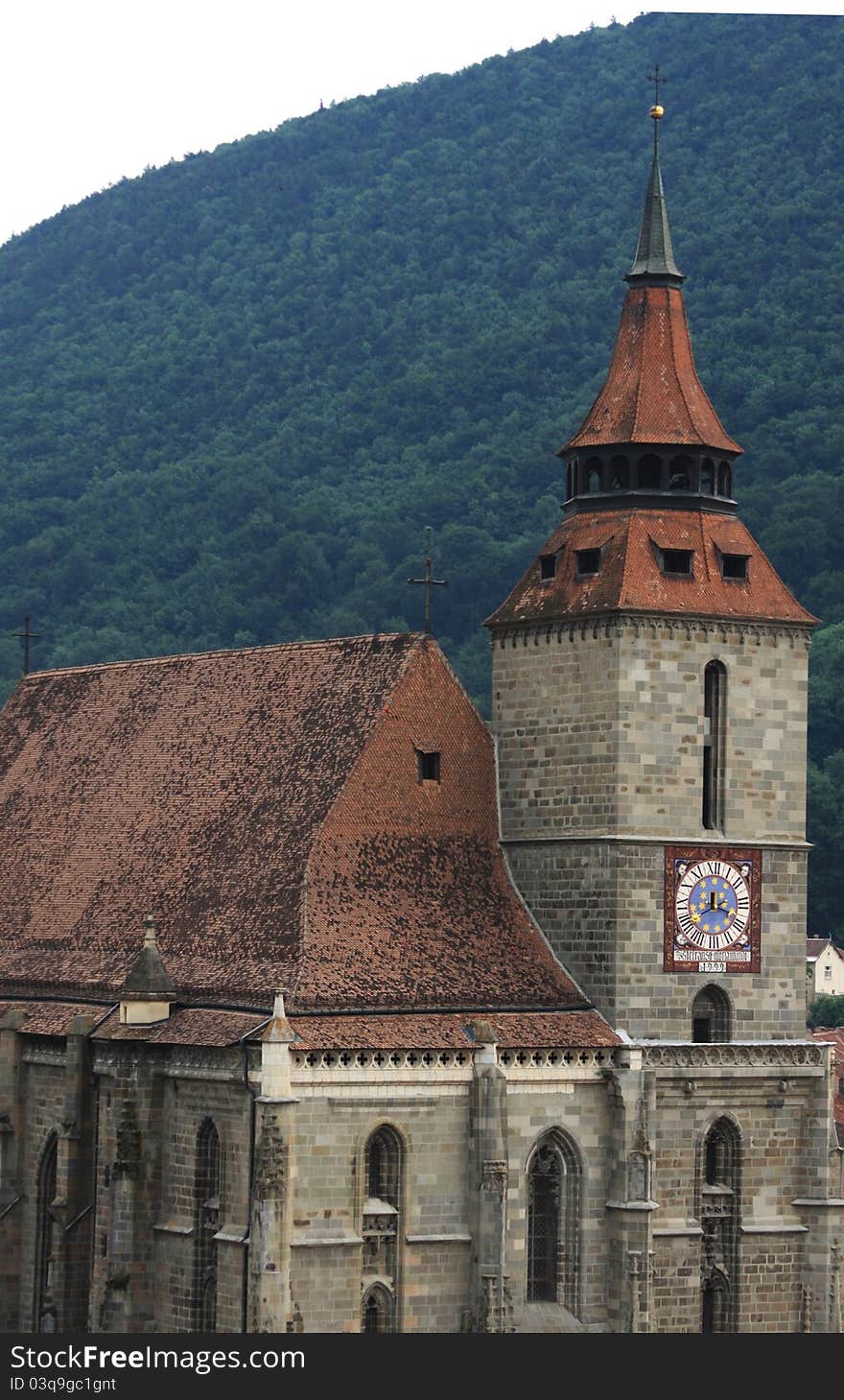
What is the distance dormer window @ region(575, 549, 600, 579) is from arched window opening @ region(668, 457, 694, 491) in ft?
7.14

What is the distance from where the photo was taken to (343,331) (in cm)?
19238

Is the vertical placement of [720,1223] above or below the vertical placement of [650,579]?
below

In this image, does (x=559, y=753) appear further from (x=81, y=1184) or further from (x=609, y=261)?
(x=609, y=261)

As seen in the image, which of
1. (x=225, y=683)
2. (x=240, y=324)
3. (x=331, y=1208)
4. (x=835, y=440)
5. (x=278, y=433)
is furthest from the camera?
(x=240, y=324)

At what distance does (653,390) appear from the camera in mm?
71125

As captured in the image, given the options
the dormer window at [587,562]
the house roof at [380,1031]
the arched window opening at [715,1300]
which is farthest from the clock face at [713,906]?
the arched window opening at [715,1300]

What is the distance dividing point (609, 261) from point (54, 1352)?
143374 mm

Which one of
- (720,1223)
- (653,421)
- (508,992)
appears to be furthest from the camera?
(653,421)

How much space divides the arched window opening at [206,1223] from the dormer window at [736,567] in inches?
606

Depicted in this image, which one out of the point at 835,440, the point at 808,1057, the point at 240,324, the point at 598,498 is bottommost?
the point at 808,1057

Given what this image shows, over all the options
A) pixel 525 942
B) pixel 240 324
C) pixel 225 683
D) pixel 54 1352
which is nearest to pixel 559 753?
pixel 525 942

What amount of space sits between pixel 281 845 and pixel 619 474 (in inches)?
408

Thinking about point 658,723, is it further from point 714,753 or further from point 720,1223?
point 720,1223

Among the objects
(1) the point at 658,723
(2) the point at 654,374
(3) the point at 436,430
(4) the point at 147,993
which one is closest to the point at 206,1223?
(4) the point at 147,993
